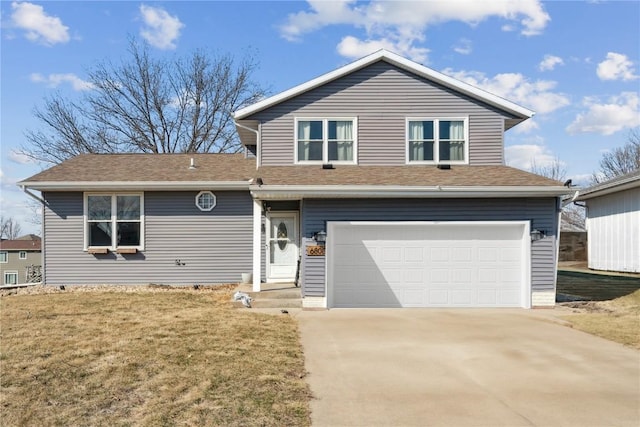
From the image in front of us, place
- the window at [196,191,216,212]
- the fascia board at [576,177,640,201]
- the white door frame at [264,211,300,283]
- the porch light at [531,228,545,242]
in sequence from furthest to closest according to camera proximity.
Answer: the fascia board at [576,177,640,201] < the window at [196,191,216,212] < the white door frame at [264,211,300,283] < the porch light at [531,228,545,242]

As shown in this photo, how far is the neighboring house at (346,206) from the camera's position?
37.5 feet

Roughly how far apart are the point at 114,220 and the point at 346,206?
24.1 ft

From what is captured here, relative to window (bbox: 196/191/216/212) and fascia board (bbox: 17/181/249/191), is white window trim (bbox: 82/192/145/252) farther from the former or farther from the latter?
window (bbox: 196/191/216/212)

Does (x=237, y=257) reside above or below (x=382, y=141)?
below

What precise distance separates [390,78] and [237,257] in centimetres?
695

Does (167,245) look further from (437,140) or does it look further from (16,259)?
(16,259)

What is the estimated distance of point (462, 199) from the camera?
38.0 ft

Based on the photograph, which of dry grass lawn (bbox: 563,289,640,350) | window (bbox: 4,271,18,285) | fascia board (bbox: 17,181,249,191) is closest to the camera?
dry grass lawn (bbox: 563,289,640,350)

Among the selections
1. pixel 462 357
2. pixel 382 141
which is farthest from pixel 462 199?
pixel 462 357

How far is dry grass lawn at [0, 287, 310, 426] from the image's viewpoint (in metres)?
4.66

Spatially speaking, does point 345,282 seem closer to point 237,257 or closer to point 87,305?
point 237,257

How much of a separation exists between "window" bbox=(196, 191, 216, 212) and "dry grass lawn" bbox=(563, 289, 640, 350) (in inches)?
385

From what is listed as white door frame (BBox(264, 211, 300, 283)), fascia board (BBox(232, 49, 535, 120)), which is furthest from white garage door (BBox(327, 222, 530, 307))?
fascia board (BBox(232, 49, 535, 120))

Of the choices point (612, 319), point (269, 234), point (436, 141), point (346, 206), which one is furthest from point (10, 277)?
point (612, 319)
